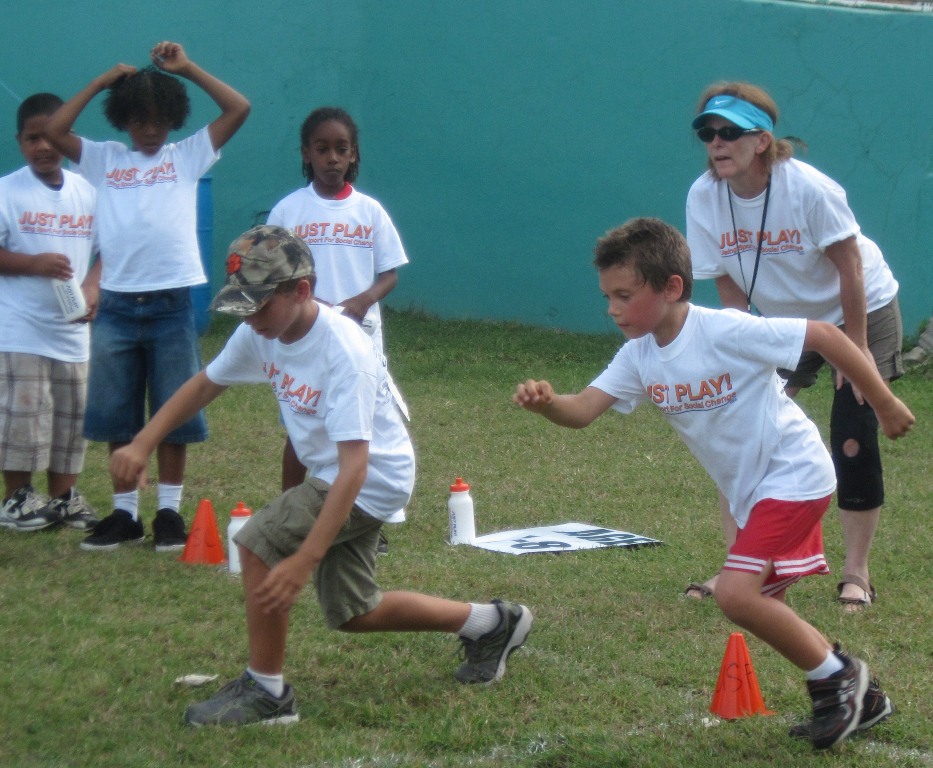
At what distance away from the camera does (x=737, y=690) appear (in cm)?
386

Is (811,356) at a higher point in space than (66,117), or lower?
lower

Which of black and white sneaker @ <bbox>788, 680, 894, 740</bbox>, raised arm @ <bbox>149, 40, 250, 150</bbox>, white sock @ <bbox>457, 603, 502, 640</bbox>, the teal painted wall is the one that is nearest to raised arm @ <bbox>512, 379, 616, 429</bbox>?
white sock @ <bbox>457, 603, 502, 640</bbox>

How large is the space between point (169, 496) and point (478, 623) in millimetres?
2309

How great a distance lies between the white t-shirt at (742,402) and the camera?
3785 mm

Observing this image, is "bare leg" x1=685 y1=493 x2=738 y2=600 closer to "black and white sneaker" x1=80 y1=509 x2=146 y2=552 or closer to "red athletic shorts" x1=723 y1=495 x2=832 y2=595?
"red athletic shorts" x1=723 y1=495 x2=832 y2=595

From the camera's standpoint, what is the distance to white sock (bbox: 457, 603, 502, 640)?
4.19 meters

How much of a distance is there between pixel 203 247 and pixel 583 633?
738cm

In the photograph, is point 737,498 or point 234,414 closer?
point 737,498

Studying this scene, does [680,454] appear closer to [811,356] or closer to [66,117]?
[811,356]

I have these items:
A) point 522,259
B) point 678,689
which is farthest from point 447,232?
point 678,689

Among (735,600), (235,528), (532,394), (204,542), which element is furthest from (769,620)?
(204,542)

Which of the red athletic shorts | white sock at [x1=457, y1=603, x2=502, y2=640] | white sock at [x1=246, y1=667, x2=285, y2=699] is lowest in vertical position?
white sock at [x1=246, y1=667, x2=285, y2=699]

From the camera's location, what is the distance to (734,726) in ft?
12.4

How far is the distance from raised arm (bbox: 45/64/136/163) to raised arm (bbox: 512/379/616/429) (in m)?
3.04
